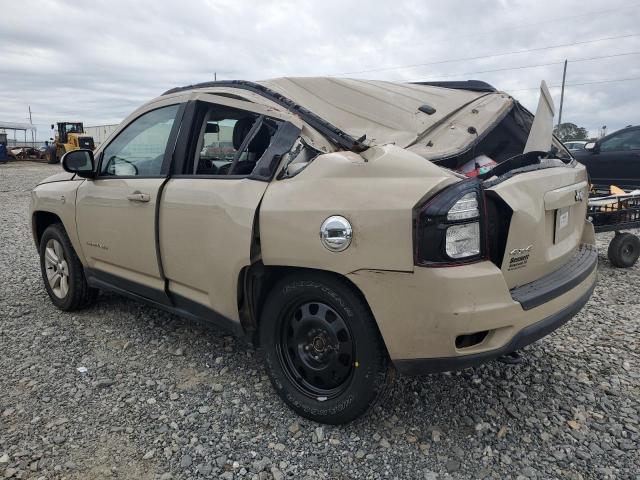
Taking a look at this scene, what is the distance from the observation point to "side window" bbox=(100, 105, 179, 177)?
3385 mm

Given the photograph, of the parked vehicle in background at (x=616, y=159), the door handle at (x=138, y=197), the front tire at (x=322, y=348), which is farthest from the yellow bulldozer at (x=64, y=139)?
the front tire at (x=322, y=348)

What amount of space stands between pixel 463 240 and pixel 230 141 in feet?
5.78

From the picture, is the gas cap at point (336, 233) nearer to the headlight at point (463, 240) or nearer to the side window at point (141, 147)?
the headlight at point (463, 240)

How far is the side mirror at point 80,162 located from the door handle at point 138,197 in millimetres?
Answer: 670

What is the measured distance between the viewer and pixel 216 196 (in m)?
2.79

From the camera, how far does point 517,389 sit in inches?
116

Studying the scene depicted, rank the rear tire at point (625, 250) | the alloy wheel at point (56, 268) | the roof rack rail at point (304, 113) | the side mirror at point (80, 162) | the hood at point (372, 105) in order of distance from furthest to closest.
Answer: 1. the rear tire at point (625, 250)
2. the alloy wheel at point (56, 268)
3. the side mirror at point (80, 162)
4. the hood at point (372, 105)
5. the roof rack rail at point (304, 113)

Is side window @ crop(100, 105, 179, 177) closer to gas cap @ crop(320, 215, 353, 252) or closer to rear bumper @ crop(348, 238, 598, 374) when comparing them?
gas cap @ crop(320, 215, 353, 252)

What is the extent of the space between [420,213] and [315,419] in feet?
4.05

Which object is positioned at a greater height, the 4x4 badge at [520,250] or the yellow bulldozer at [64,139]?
the yellow bulldozer at [64,139]

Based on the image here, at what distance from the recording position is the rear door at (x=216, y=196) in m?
2.65

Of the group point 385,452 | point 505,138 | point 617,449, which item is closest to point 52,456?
point 385,452

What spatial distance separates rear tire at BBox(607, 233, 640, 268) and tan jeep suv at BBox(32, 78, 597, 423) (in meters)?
2.77

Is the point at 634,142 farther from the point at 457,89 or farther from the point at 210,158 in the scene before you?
the point at 210,158
